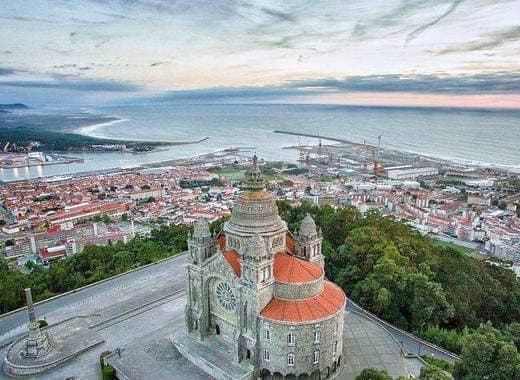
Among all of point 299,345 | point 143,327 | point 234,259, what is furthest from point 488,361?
point 143,327

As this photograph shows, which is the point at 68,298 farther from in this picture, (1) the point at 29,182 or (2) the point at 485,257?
(1) the point at 29,182

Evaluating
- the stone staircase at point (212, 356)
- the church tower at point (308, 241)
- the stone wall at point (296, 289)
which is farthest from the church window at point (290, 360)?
the church tower at point (308, 241)

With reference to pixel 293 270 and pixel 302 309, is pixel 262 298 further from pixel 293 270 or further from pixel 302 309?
pixel 293 270

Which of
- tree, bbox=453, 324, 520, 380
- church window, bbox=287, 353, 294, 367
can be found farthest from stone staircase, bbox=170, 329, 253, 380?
tree, bbox=453, 324, 520, 380

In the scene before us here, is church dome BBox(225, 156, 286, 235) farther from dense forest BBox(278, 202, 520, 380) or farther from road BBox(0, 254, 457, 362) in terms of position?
road BBox(0, 254, 457, 362)

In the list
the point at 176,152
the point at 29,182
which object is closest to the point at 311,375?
the point at 29,182

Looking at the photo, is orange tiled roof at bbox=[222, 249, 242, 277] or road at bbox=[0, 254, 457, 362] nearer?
orange tiled roof at bbox=[222, 249, 242, 277]

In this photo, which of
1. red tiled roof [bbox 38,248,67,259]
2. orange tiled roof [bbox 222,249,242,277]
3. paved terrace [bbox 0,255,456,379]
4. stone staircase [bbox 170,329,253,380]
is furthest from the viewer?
red tiled roof [bbox 38,248,67,259]
